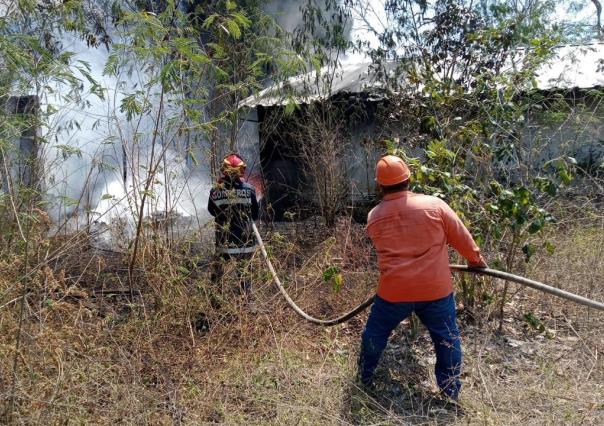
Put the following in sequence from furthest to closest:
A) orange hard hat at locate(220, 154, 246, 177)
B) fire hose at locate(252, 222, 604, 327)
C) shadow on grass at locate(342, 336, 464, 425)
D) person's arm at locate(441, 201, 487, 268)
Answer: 1. orange hard hat at locate(220, 154, 246, 177)
2. person's arm at locate(441, 201, 487, 268)
3. shadow on grass at locate(342, 336, 464, 425)
4. fire hose at locate(252, 222, 604, 327)

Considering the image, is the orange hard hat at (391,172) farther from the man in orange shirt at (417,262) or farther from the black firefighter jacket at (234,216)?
the black firefighter jacket at (234,216)

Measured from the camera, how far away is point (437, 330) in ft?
12.7

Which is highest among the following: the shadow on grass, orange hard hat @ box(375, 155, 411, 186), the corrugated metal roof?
the corrugated metal roof

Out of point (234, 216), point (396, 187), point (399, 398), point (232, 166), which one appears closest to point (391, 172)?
point (396, 187)

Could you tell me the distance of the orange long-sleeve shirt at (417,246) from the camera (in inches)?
148

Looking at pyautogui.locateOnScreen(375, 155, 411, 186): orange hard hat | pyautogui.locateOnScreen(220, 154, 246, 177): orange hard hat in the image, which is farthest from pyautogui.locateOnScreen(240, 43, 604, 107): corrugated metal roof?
pyautogui.locateOnScreen(375, 155, 411, 186): orange hard hat

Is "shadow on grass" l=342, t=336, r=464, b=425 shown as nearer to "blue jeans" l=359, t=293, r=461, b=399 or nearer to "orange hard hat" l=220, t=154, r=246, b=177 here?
"blue jeans" l=359, t=293, r=461, b=399

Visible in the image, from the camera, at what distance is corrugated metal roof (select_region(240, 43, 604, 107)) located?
8773mm

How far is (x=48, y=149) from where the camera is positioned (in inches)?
220

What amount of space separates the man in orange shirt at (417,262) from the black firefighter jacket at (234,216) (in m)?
1.78

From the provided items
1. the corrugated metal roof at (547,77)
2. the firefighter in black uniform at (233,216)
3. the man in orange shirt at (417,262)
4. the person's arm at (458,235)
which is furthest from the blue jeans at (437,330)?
the corrugated metal roof at (547,77)

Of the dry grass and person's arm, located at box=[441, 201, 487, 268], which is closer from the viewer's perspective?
the dry grass

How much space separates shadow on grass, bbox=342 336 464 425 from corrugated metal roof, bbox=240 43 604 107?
4.71 m

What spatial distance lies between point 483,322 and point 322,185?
12.5 feet
